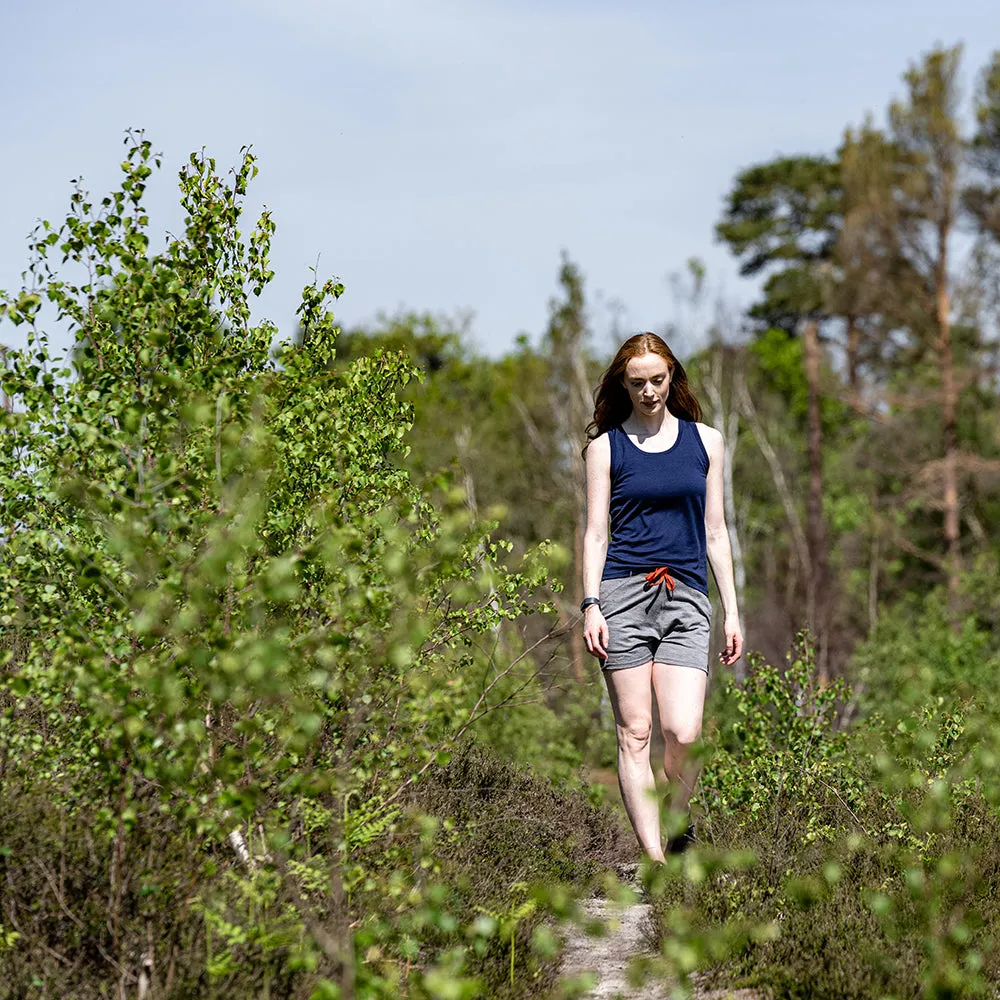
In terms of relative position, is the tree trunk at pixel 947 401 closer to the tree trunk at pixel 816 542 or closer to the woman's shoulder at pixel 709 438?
the tree trunk at pixel 816 542

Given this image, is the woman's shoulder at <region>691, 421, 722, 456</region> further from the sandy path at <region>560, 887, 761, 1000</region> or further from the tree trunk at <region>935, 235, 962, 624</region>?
the tree trunk at <region>935, 235, 962, 624</region>

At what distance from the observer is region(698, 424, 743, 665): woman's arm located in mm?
5191

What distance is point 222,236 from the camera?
14.9 feet

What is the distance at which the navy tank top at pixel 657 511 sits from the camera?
5082 millimetres

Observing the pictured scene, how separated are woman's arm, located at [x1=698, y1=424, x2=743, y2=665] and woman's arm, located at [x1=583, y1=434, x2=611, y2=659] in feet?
1.39

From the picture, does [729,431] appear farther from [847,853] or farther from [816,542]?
[847,853]

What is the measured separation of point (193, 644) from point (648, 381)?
2.41 m

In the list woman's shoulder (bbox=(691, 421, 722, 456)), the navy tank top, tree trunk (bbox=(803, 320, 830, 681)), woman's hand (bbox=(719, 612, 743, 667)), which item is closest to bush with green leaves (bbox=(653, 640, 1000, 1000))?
woman's hand (bbox=(719, 612, 743, 667))

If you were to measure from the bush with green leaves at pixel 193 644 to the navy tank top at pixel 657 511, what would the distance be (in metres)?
0.64

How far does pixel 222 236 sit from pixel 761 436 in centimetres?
2879

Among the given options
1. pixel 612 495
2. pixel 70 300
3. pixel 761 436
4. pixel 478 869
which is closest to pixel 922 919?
pixel 478 869

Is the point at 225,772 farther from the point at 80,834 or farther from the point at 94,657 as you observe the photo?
the point at 80,834

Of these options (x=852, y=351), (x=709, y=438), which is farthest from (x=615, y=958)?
(x=852, y=351)

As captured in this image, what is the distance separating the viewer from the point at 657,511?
5109 millimetres
